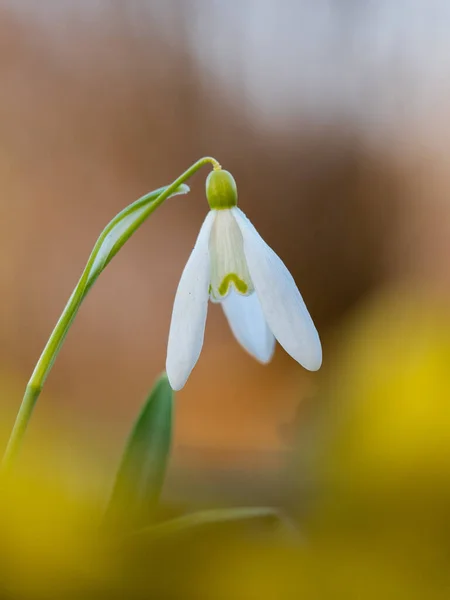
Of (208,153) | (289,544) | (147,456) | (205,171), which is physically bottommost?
(289,544)

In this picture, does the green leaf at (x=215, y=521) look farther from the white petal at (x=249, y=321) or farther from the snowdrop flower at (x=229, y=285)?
the white petal at (x=249, y=321)

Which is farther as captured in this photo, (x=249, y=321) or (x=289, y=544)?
(x=249, y=321)

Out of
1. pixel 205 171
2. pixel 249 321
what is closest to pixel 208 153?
pixel 205 171

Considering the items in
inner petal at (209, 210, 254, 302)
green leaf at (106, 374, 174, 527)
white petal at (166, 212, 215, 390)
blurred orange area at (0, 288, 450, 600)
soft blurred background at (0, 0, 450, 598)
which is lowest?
blurred orange area at (0, 288, 450, 600)

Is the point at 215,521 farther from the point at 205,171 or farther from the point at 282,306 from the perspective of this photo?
the point at 205,171

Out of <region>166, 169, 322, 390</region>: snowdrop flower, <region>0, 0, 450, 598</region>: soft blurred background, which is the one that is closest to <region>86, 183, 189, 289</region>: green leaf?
<region>166, 169, 322, 390</region>: snowdrop flower

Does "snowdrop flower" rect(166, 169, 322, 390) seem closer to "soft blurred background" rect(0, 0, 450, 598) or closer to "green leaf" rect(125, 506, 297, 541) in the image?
"green leaf" rect(125, 506, 297, 541)

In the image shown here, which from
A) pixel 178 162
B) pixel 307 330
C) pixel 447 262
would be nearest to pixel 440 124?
pixel 447 262
